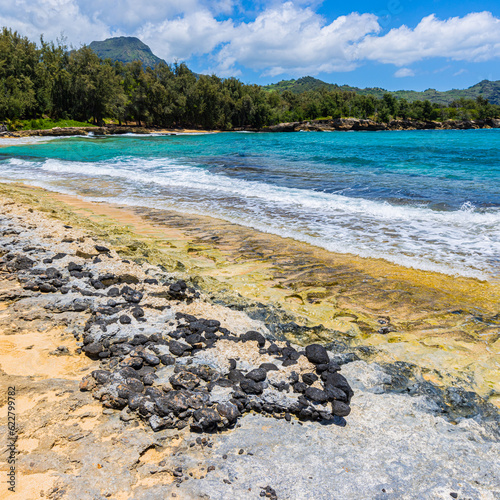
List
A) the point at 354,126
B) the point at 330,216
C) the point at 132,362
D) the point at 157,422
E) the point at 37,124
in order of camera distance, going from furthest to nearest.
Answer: the point at 354,126
the point at 37,124
the point at 330,216
the point at 132,362
the point at 157,422

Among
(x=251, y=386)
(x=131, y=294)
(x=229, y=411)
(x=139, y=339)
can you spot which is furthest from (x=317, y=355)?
(x=131, y=294)

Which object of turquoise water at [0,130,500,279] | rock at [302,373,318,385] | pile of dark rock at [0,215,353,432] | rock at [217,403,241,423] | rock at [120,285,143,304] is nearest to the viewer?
rock at [217,403,241,423]

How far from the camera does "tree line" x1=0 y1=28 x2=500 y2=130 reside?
2813 inches

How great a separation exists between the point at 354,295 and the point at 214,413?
3775 millimetres

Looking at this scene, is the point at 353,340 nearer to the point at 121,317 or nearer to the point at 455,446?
the point at 455,446

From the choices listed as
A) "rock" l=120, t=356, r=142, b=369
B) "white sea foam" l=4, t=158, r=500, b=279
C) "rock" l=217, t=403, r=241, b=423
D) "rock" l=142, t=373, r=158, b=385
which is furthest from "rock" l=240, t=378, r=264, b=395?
"white sea foam" l=4, t=158, r=500, b=279

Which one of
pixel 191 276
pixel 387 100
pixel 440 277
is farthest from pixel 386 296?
pixel 387 100

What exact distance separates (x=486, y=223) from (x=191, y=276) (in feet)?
31.1

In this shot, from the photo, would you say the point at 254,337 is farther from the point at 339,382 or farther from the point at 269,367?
the point at 339,382

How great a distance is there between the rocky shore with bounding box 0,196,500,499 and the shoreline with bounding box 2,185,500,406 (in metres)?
0.48

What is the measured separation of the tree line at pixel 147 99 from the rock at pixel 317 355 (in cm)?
7834

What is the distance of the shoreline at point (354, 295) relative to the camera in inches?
174

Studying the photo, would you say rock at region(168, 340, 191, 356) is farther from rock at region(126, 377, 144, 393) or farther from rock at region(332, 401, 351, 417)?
rock at region(332, 401, 351, 417)

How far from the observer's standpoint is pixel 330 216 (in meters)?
11.4
